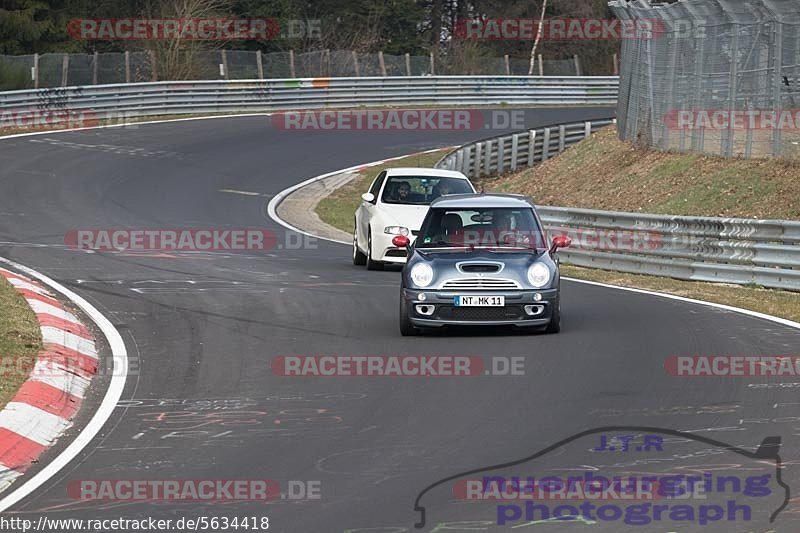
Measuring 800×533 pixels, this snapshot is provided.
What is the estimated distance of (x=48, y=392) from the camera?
1008 centimetres

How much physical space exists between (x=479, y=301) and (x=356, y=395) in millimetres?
3007

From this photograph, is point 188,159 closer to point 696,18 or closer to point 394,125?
point 394,125

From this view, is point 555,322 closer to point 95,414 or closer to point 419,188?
point 95,414

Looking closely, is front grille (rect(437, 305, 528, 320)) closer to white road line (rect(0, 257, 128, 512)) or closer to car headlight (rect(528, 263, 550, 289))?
car headlight (rect(528, 263, 550, 289))

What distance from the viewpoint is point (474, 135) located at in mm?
45281

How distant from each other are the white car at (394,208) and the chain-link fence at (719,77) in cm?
695

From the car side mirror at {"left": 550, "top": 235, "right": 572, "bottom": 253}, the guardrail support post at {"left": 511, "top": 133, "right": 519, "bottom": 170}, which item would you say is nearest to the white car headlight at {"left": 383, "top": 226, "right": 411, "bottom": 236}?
the car side mirror at {"left": 550, "top": 235, "right": 572, "bottom": 253}

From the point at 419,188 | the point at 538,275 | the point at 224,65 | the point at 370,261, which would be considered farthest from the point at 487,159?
the point at 538,275

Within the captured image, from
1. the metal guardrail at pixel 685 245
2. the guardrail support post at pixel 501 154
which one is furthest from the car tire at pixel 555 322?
the guardrail support post at pixel 501 154

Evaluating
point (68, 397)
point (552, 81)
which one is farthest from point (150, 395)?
point (552, 81)

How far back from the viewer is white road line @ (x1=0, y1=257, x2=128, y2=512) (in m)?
7.65

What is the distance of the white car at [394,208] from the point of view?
64.5 ft

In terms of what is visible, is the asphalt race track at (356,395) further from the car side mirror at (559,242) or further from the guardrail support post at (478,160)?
the guardrail support post at (478,160)

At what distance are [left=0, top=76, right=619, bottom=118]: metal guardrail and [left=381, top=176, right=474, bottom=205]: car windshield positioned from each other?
22686mm
